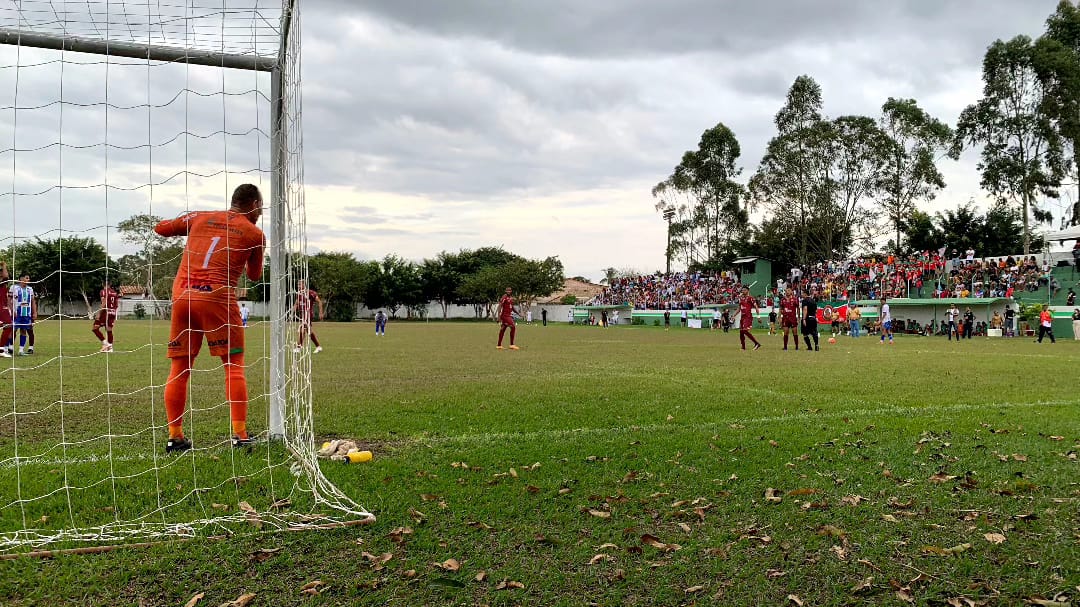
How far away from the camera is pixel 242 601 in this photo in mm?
3094

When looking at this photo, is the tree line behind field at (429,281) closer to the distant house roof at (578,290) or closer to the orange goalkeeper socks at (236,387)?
the distant house roof at (578,290)

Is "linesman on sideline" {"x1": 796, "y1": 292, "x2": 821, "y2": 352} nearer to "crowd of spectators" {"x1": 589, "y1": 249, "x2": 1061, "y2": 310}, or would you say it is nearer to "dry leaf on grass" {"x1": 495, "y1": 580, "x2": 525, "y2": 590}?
"dry leaf on grass" {"x1": 495, "y1": 580, "x2": 525, "y2": 590}

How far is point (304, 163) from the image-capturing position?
5.49m

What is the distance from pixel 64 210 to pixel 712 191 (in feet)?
197

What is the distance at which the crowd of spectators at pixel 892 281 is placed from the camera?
35.1 metres

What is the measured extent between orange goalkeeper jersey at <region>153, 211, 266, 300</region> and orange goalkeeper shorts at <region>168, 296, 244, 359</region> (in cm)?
7

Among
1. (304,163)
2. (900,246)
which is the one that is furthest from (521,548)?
(900,246)

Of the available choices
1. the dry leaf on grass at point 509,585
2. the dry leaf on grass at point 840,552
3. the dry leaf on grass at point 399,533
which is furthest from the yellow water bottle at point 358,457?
the dry leaf on grass at point 840,552

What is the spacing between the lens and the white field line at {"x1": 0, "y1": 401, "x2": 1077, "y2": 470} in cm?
539

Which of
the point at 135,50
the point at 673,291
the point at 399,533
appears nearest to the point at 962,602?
the point at 399,533

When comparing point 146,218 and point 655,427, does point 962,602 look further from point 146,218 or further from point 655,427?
point 146,218

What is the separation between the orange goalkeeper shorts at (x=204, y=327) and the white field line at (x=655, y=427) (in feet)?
3.00

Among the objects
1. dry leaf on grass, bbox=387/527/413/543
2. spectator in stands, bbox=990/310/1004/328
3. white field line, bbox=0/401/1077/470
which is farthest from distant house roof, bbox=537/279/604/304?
dry leaf on grass, bbox=387/527/413/543

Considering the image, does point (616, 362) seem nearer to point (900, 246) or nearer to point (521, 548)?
point (521, 548)
